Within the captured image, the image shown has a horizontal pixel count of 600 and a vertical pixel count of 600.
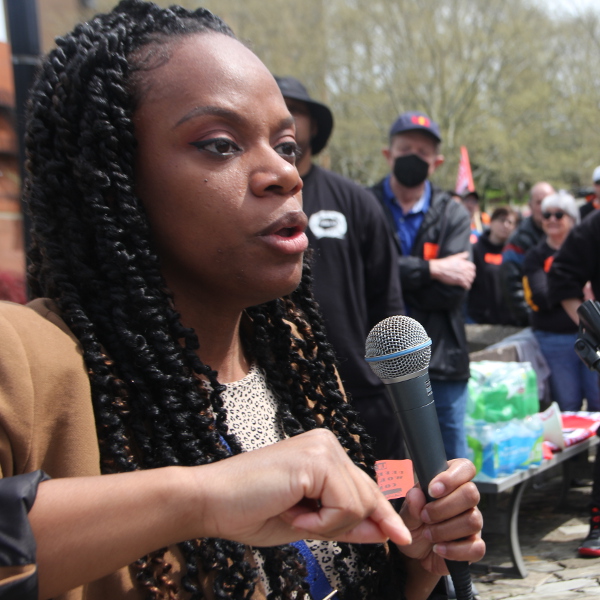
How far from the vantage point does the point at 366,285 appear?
12.1ft

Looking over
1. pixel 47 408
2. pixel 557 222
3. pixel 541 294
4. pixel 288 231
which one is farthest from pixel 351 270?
pixel 557 222

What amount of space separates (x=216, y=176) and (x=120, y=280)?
259 mm

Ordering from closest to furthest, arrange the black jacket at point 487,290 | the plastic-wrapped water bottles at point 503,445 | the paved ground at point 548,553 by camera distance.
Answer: the paved ground at point 548,553, the plastic-wrapped water bottles at point 503,445, the black jacket at point 487,290

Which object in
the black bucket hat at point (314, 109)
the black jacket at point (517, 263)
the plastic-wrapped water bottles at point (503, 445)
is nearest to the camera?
the black bucket hat at point (314, 109)

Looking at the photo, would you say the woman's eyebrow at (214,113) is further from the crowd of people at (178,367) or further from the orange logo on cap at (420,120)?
the orange logo on cap at (420,120)

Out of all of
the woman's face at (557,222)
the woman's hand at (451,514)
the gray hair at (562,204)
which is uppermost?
the gray hair at (562,204)

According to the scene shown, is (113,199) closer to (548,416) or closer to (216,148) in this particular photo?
(216,148)

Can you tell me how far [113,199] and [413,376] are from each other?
25.3 inches

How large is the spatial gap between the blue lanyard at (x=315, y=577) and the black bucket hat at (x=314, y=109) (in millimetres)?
2728

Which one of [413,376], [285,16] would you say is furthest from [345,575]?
[285,16]

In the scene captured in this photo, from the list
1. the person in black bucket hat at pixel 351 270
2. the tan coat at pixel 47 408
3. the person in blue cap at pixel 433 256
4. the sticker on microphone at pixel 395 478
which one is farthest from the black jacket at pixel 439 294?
the tan coat at pixel 47 408

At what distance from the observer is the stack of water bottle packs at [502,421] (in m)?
4.45

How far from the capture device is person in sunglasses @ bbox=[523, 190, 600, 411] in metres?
6.18

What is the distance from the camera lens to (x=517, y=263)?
754 cm
